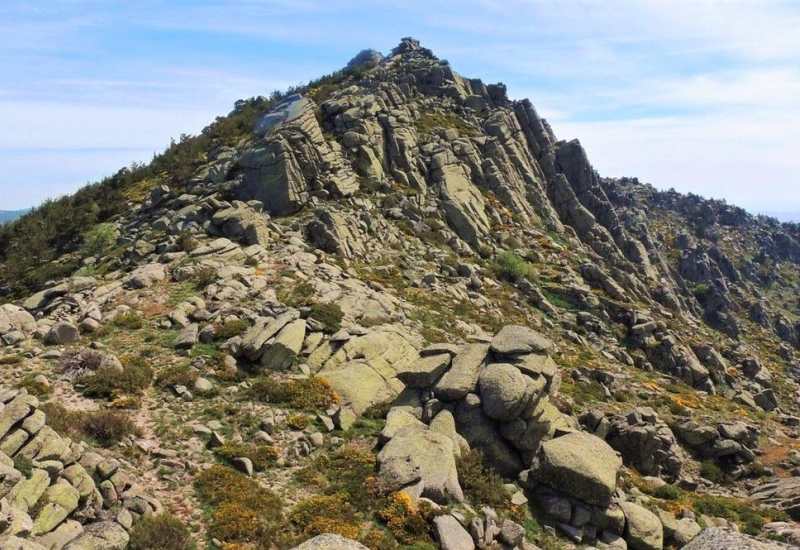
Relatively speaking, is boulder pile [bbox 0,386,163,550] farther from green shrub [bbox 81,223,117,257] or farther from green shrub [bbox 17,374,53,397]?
green shrub [bbox 81,223,117,257]

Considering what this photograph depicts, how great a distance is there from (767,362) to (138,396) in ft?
283

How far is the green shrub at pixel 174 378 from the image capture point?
2373 centimetres

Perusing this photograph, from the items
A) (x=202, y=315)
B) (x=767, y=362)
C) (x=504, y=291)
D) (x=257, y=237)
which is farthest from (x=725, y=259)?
(x=202, y=315)

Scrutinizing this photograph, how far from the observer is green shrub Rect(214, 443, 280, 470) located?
19.8 m

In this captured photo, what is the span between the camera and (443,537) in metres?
16.5

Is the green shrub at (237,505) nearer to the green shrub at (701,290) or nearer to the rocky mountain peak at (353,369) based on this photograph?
the rocky mountain peak at (353,369)

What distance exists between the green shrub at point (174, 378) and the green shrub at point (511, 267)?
Result: 3983 centimetres

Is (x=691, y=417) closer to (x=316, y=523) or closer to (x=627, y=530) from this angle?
(x=627, y=530)

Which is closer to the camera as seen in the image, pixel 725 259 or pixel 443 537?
pixel 443 537

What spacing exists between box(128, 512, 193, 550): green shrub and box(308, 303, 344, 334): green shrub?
50.9 ft

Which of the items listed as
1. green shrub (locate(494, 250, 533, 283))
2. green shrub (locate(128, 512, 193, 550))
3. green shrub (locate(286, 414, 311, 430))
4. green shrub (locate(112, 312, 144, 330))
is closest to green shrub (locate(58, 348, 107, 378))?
green shrub (locate(112, 312, 144, 330))

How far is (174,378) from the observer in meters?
23.8

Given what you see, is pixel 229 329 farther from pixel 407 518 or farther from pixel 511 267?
pixel 511 267

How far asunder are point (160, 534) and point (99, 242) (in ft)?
131
